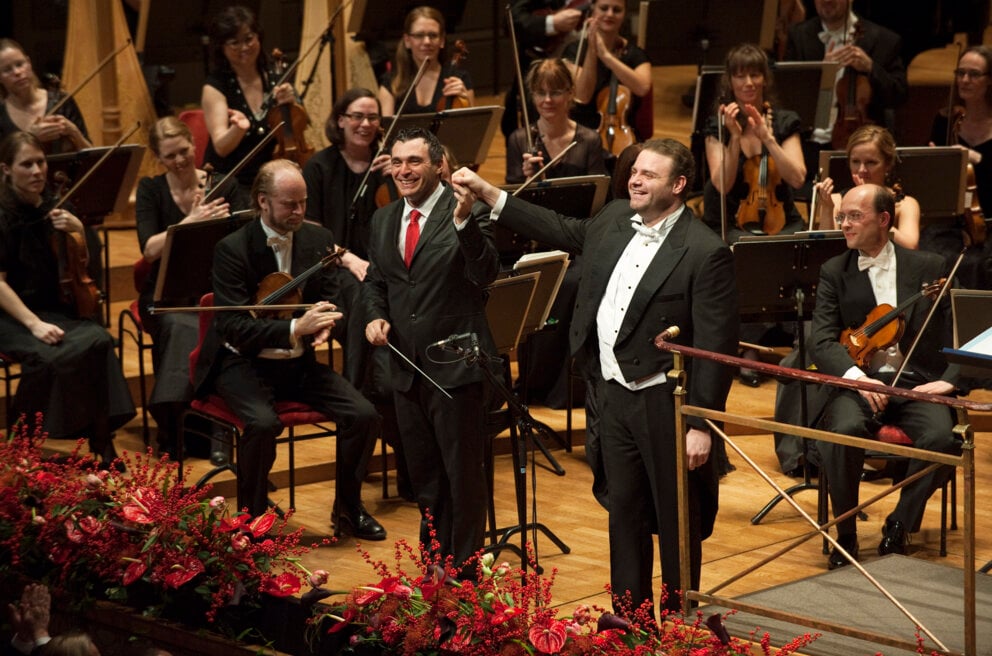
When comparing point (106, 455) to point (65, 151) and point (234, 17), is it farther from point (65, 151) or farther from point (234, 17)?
point (234, 17)

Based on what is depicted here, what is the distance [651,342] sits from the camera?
3688 mm

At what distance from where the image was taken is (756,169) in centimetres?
601

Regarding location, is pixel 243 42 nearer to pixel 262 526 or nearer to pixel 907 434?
pixel 262 526

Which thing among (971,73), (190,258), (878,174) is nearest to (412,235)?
(190,258)

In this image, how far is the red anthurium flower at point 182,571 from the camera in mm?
3607

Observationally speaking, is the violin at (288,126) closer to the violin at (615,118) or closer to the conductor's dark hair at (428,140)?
the violin at (615,118)

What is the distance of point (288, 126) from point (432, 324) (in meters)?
2.03

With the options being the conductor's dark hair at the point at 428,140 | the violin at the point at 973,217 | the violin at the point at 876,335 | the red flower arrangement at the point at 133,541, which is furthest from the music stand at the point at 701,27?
the red flower arrangement at the point at 133,541

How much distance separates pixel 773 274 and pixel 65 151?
2.83 m

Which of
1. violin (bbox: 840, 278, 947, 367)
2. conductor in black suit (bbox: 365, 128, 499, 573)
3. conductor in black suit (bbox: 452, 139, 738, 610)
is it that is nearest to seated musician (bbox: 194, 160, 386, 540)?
conductor in black suit (bbox: 365, 128, 499, 573)

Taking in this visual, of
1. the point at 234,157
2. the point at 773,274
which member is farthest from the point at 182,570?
the point at 234,157

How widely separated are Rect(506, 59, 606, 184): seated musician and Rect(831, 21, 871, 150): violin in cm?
144

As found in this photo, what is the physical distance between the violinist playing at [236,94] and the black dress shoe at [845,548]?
2.69 meters

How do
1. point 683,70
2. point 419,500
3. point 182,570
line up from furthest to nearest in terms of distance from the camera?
point 683,70 < point 419,500 < point 182,570
